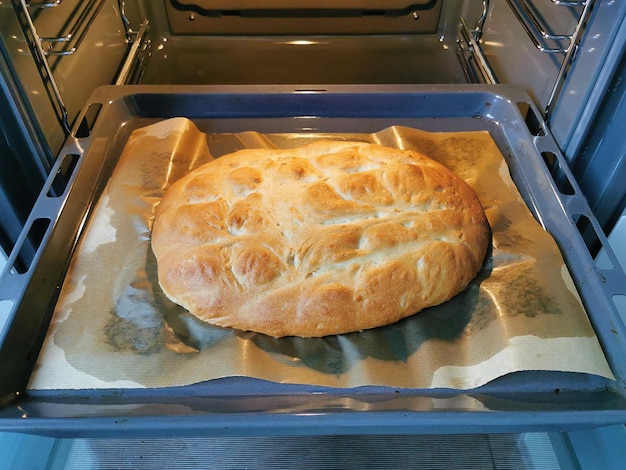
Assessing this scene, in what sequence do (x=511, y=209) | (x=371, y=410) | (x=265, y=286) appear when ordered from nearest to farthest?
1. (x=371, y=410)
2. (x=265, y=286)
3. (x=511, y=209)

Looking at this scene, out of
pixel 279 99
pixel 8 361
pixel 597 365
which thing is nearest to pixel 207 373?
pixel 8 361

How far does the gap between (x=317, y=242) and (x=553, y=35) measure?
76cm

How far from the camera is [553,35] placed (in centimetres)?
114

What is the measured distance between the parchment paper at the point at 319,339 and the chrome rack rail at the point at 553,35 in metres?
0.35

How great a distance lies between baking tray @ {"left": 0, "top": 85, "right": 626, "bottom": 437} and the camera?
750 millimetres

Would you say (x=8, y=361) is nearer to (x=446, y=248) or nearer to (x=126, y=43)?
(x=446, y=248)

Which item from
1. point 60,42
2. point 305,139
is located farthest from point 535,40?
point 60,42

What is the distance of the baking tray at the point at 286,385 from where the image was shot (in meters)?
0.75

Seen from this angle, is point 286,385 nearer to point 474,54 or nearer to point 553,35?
point 553,35

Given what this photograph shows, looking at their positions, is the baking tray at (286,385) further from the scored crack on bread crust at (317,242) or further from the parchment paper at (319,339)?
the scored crack on bread crust at (317,242)

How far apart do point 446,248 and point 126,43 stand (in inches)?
47.7

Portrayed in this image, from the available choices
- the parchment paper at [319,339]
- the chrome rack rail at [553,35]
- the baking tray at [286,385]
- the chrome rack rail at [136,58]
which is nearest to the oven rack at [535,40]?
the chrome rack rail at [553,35]

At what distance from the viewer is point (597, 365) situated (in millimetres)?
816

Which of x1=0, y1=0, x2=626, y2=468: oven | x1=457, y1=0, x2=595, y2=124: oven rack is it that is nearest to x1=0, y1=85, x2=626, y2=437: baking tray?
x1=0, y1=0, x2=626, y2=468: oven
